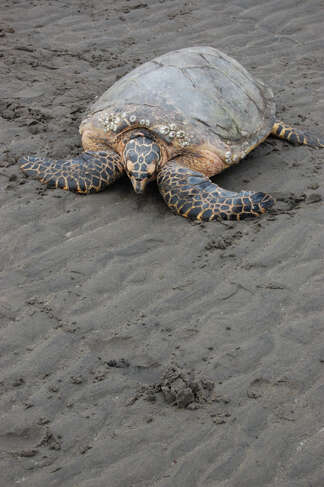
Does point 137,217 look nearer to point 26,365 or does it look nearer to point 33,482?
point 26,365

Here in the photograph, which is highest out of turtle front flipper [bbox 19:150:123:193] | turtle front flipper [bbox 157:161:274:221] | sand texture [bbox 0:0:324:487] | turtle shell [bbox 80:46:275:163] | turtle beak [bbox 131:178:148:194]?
turtle shell [bbox 80:46:275:163]

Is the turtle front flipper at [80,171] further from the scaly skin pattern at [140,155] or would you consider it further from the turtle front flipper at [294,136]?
the turtle front flipper at [294,136]

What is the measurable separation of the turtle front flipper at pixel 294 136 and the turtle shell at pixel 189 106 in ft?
0.42

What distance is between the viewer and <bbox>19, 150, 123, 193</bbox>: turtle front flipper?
16.2 feet

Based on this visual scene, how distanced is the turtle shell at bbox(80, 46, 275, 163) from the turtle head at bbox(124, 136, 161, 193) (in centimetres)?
17

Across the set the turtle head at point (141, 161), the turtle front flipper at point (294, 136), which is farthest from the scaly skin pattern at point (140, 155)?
the turtle front flipper at point (294, 136)

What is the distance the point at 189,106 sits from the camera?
5195mm

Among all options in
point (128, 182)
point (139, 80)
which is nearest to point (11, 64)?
point (139, 80)

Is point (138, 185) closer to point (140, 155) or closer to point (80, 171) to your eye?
point (140, 155)

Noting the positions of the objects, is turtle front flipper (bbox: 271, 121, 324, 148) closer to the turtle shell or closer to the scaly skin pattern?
the turtle shell

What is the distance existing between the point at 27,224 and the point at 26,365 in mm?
1565

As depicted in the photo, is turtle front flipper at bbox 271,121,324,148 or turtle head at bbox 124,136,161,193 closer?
turtle head at bbox 124,136,161,193

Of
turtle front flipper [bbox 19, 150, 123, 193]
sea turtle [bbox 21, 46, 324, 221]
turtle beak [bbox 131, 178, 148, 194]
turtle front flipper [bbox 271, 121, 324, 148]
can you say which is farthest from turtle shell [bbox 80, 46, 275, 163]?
turtle beak [bbox 131, 178, 148, 194]

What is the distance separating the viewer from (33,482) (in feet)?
8.70
